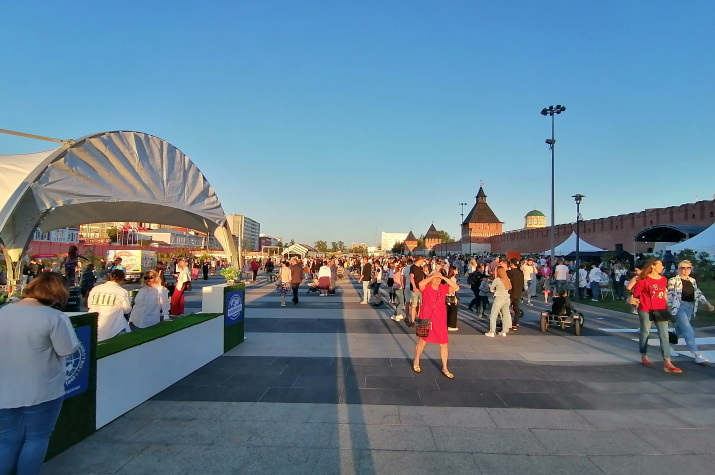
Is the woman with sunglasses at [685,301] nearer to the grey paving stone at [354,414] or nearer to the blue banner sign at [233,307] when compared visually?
the grey paving stone at [354,414]

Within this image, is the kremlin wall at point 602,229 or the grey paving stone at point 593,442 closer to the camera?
the grey paving stone at point 593,442

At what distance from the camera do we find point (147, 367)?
16.5 ft

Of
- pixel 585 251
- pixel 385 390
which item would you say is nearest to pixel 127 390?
pixel 385 390

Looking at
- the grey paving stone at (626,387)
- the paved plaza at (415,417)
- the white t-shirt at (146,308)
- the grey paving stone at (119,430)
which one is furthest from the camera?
the white t-shirt at (146,308)

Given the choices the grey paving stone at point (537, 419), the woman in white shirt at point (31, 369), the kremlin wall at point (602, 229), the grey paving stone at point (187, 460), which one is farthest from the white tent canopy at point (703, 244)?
the woman in white shirt at point (31, 369)

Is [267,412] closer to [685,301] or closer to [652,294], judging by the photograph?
[652,294]

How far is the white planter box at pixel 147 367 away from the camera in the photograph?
4.28 meters

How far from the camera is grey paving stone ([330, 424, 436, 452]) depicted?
384cm

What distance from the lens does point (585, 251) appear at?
30109 mm

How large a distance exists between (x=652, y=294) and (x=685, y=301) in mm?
920

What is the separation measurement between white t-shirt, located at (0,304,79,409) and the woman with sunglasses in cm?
841

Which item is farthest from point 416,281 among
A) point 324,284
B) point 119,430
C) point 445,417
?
point 324,284

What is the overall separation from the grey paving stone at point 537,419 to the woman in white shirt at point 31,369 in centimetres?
404

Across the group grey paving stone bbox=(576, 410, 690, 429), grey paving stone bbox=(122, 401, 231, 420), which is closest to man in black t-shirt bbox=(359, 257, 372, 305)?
grey paving stone bbox=(122, 401, 231, 420)
